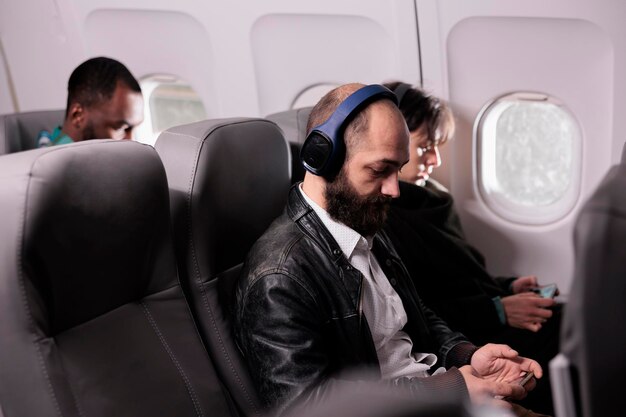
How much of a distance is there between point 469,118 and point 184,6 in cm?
149

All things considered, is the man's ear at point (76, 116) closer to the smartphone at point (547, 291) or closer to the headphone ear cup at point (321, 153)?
the headphone ear cup at point (321, 153)

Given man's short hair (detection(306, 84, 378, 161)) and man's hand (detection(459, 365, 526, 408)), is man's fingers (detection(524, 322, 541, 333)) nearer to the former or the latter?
man's hand (detection(459, 365, 526, 408))

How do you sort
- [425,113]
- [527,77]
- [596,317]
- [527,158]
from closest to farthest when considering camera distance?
[596,317] → [425,113] → [527,77] → [527,158]

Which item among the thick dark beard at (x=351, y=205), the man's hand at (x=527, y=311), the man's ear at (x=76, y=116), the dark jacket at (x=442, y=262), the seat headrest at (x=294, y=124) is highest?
the man's ear at (x=76, y=116)

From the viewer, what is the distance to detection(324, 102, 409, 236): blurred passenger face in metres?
1.58

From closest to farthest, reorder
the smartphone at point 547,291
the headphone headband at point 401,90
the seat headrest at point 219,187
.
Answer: the seat headrest at point 219,187 → the headphone headband at point 401,90 → the smartphone at point 547,291

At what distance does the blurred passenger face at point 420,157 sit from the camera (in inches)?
94.5

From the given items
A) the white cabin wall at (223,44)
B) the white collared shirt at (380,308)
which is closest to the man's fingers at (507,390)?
the white collared shirt at (380,308)

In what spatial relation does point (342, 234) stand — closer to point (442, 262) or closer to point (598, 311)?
point (442, 262)

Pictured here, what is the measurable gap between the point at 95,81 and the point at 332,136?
165cm

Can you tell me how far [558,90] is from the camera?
2486 millimetres

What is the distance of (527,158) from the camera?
2797mm

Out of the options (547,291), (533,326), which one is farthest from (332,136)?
(547,291)

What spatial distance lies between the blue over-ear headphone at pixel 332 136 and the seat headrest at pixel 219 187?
0.84 feet
